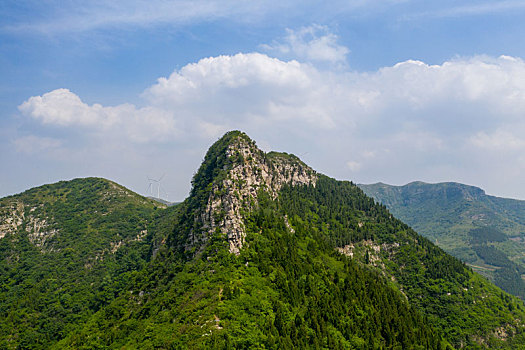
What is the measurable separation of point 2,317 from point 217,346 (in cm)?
15154

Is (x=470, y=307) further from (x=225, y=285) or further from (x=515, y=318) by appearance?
(x=225, y=285)

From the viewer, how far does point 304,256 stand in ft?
529

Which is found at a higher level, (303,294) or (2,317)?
(303,294)

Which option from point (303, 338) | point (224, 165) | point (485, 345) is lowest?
point (485, 345)

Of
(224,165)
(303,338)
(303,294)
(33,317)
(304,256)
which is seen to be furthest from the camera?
(224,165)

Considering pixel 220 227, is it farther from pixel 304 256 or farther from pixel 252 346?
pixel 252 346

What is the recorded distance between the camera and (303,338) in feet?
361

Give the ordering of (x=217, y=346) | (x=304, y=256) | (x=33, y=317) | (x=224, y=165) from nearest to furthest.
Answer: (x=217, y=346)
(x=304, y=256)
(x=33, y=317)
(x=224, y=165)

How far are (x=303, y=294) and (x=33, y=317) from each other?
474ft

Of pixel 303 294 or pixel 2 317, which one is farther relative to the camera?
pixel 2 317

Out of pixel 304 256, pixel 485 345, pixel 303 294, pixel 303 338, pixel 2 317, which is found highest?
pixel 304 256

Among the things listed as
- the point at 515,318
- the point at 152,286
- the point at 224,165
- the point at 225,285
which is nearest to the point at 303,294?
the point at 225,285

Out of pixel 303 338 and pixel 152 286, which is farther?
pixel 152 286

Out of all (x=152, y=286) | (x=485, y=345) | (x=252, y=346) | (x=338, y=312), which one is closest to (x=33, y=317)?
(x=152, y=286)
